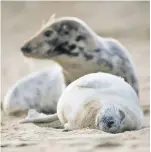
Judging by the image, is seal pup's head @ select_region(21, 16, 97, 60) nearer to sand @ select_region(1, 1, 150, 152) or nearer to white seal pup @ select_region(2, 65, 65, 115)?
white seal pup @ select_region(2, 65, 65, 115)

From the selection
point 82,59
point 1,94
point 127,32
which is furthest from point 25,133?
point 127,32

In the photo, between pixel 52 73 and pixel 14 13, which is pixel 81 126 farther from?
pixel 14 13

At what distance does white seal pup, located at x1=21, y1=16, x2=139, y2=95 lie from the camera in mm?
4195

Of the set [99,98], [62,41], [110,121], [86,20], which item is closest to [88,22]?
[86,20]

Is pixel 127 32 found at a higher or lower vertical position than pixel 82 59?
higher

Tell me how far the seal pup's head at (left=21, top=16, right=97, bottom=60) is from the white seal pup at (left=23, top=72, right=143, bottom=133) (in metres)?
0.90

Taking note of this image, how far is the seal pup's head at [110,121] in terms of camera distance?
9.10 ft

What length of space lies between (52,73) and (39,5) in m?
4.52

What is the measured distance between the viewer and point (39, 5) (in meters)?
9.09

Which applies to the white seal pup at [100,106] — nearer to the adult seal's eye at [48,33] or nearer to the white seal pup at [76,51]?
the white seal pup at [76,51]

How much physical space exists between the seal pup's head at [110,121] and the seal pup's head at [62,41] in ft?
4.70

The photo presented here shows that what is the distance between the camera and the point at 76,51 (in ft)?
13.8

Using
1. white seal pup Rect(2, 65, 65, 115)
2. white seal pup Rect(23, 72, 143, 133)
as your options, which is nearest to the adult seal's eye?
white seal pup Rect(2, 65, 65, 115)

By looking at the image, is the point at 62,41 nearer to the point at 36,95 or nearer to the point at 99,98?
the point at 36,95
